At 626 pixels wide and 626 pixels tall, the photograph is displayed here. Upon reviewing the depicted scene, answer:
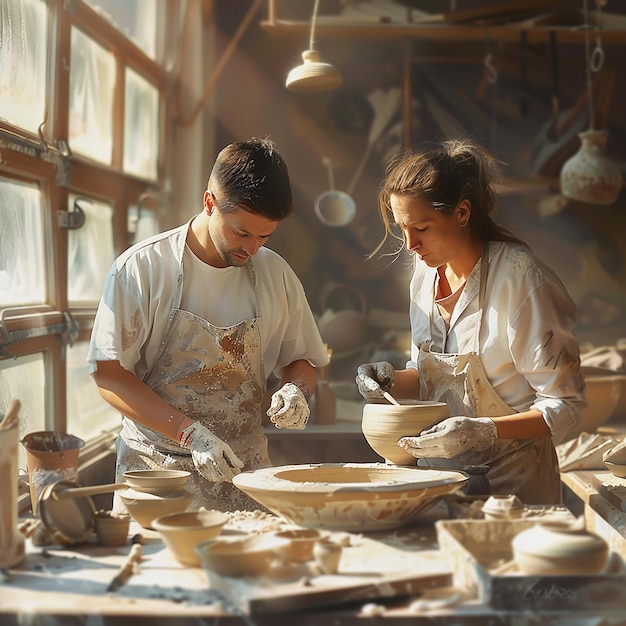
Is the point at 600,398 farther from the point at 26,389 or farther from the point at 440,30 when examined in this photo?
the point at 26,389

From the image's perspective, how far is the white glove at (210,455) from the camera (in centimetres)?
265

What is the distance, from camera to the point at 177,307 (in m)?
2.96

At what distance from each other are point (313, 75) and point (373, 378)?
2.09m

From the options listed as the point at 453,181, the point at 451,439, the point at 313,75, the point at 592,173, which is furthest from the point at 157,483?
the point at 592,173

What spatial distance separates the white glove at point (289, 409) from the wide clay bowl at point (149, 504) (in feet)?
1.89

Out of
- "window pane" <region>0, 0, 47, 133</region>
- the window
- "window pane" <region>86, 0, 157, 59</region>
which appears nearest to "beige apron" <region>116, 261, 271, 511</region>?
the window

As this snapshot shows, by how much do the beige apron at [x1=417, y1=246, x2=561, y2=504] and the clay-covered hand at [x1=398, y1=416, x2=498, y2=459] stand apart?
0.13 m

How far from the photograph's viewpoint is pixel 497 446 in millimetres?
2795

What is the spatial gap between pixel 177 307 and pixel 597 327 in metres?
4.66

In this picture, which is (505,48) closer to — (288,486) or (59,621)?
(288,486)

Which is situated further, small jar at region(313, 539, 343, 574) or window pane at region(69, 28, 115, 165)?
window pane at region(69, 28, 115, 165)

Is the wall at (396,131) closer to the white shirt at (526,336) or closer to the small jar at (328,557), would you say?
the white shirt at (526,336)

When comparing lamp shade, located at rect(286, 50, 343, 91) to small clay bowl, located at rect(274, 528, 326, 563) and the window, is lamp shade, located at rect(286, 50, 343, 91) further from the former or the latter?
small clay bowl, located at rect(274, 528, 326, 563)

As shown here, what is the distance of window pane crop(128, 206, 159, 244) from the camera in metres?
5.43
